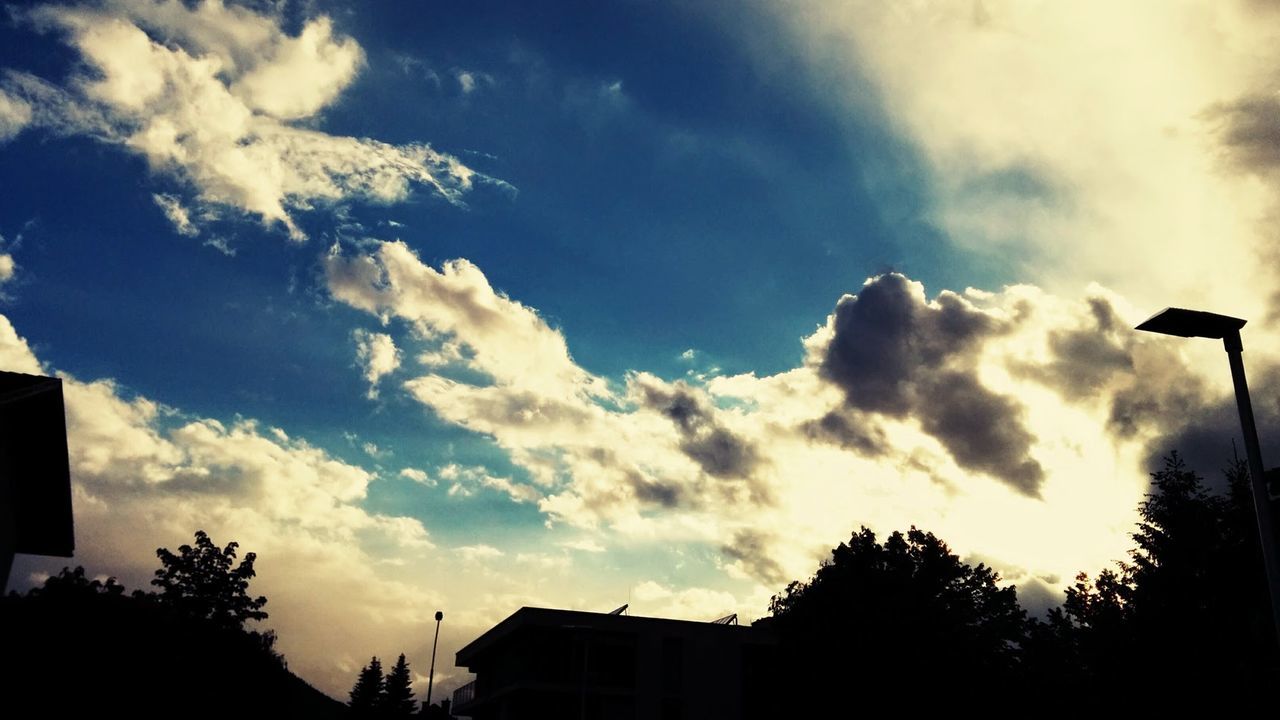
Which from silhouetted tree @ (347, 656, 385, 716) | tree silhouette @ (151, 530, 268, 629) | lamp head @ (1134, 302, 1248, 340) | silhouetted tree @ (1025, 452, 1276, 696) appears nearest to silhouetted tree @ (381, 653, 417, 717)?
silhouetted tree @ (347, 656, 385, 716)

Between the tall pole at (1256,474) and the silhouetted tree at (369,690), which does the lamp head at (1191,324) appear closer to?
the tall pole at (1256,474)

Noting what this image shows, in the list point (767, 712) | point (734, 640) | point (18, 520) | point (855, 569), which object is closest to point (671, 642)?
point (734, 640)

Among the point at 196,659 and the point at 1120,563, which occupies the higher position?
the point at 1120,563

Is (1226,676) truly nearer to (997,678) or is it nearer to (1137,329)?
(997,678)

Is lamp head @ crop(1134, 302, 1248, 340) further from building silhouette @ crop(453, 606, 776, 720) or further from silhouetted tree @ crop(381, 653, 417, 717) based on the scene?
silhouetted tree @ crop(381, 653, 417, 717)

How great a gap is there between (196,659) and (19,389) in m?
6.39

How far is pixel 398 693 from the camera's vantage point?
12069 centimetres

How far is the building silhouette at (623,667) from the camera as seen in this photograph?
159 feet

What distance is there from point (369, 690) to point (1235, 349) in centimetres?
12499

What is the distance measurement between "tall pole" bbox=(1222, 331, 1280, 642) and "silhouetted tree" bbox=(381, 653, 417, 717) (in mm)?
117250

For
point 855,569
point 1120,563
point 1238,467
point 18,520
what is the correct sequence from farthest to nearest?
point 855,569
point 1120,563
point 1238,467
point 18,520

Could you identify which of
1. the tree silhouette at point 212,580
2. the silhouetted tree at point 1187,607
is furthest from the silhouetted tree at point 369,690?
the silhouetted tree at point 1187,607

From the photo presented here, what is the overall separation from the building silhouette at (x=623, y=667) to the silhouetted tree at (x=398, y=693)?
2868 inches

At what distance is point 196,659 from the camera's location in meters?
16.8
